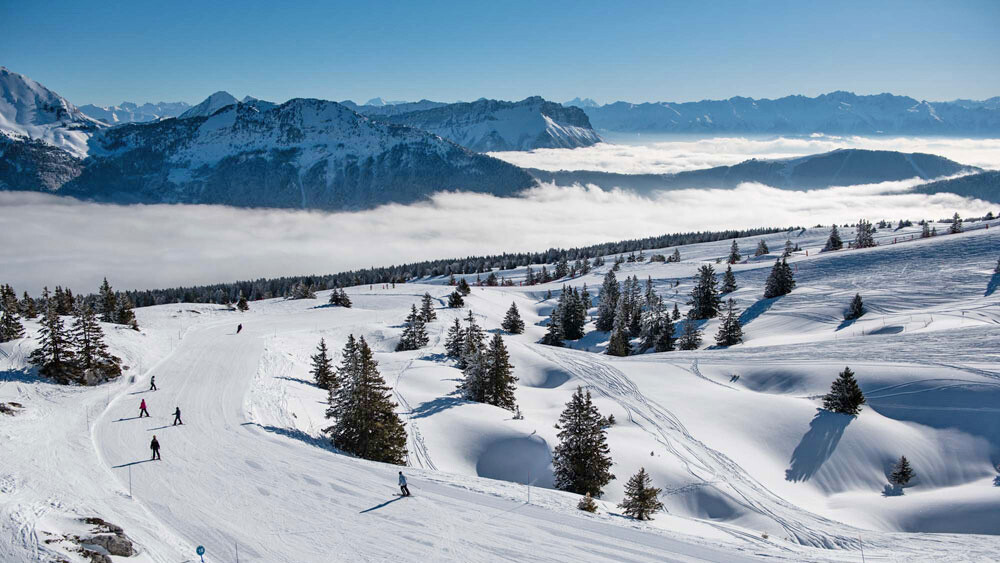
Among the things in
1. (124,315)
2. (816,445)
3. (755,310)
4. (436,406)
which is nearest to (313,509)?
(436,406)

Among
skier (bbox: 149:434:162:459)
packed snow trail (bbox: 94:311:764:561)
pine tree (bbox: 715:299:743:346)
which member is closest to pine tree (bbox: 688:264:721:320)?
pine tree (bbox: 715:299:743:346)

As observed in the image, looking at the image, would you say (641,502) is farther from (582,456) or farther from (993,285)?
(993,285)

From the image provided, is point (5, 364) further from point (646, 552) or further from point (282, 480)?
point (646, 552)

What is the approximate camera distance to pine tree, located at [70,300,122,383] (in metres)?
33.7

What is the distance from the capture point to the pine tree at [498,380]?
3794 cm

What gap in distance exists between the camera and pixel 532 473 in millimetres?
28641

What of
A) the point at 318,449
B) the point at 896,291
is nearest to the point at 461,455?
the point at 318,449

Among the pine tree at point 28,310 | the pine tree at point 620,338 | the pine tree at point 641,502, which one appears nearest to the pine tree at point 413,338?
the pine tree at point 620,338

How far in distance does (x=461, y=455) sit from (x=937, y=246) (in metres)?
86.8

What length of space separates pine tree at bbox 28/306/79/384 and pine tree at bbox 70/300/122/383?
411 millimetres

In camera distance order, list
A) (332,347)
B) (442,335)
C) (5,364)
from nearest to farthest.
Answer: (5,364)
(332,347)
(442,335)

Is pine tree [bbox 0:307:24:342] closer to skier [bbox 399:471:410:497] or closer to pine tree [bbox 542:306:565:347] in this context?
skier [bbox 399:471:410:497]

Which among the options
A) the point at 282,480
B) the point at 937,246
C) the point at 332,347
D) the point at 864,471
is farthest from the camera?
the point at 937,246

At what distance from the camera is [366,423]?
1022 inches
